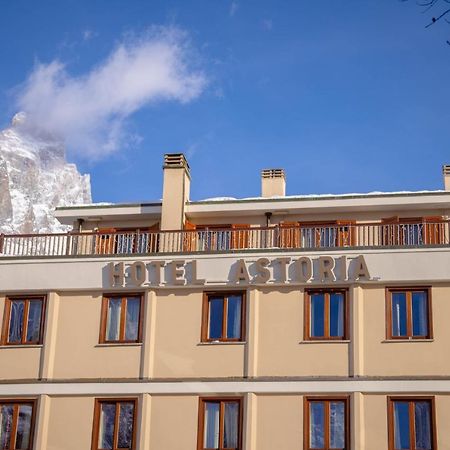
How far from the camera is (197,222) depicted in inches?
1613

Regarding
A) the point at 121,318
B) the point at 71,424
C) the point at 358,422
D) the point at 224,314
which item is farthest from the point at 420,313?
the point at 71,424

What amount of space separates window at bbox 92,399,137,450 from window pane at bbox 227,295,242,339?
3691 millimetres

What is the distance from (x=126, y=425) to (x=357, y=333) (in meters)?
7.65

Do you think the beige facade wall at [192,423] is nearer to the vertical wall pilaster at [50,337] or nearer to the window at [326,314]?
the vertical wall pilaster at [50,337]

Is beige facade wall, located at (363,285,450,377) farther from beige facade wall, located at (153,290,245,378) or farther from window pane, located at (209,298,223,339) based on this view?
window pane, located at (209,298,223,339)

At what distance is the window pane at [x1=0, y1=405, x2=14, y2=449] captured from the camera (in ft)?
112

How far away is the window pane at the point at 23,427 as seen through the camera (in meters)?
34.2

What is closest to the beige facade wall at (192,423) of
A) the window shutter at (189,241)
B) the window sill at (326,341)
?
the window sill at (326,341)

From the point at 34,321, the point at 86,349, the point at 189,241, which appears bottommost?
the point at 86,349

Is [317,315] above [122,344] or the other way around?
above

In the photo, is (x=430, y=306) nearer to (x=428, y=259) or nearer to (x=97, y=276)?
(x=428, y=259)

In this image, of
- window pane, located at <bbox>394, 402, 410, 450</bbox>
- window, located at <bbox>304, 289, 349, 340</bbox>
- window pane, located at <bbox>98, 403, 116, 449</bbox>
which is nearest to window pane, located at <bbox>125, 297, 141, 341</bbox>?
window pane, located at <bbox>98, 403, 116, 449</bbox>

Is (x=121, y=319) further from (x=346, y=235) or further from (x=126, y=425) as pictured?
(x=346, y=235)

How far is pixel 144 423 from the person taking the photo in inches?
1316
